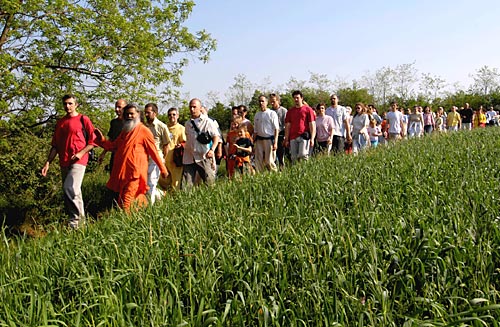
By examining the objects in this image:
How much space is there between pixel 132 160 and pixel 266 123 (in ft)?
13.2

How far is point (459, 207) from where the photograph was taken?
158 inches

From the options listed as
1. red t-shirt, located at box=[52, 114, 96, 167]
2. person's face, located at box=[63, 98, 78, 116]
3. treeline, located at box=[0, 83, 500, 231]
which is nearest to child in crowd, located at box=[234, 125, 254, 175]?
treeline, located at box=[0, 83, 500, 231]

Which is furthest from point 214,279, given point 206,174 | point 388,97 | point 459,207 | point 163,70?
point 388,97

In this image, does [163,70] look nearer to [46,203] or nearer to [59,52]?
[59,52]

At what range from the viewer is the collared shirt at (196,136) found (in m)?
8.92

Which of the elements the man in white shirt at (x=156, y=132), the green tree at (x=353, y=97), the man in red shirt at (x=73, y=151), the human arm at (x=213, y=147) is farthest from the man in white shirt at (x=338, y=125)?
the green tree at (x=353, y=97)

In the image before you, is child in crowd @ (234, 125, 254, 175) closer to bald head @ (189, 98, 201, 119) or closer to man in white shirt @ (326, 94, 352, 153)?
bald head @ (189, 98, 201, 119)

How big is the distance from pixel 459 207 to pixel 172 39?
10825mm

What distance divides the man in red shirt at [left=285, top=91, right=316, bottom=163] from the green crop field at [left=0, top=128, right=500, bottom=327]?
5523 mm

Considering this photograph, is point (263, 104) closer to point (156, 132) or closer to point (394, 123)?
point (156, 132)

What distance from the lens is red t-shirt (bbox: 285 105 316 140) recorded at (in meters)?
10.5

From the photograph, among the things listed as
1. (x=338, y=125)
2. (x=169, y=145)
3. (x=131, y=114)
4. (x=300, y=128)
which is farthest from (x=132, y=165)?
(x=338, y=125)

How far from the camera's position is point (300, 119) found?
10.5 m

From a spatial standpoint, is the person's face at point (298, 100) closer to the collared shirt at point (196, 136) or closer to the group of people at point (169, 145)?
the group of people at point (169, 145)
